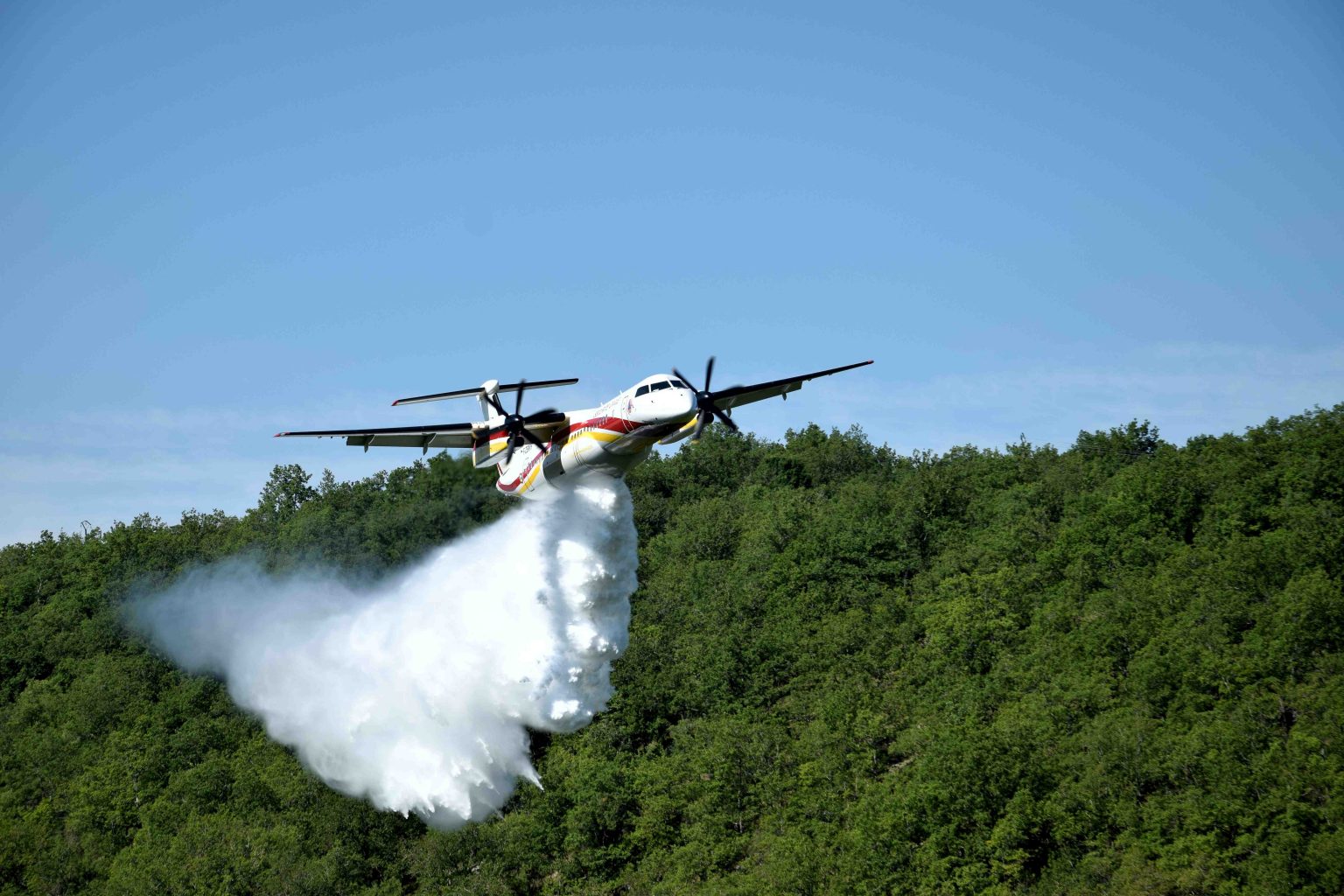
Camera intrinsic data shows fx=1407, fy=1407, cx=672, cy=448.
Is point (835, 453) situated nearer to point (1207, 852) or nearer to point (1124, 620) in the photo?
point (1124, 620)

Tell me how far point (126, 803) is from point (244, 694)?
610 inches

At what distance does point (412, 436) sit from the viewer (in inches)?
1686

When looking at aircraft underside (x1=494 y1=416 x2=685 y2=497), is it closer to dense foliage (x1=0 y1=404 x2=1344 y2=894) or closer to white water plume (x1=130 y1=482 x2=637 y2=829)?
white water plume (x1=130 y1=482 x2=637 y2=829)

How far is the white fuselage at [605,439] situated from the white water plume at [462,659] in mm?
1176

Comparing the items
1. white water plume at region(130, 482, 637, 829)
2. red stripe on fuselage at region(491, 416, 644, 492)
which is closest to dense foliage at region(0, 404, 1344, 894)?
white water plume at region(130, 482, 637, 829)

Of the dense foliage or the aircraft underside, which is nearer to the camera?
the aircraft underside

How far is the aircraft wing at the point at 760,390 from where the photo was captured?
40.3m

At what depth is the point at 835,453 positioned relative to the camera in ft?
383

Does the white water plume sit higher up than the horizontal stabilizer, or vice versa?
the horizontal stabilizer

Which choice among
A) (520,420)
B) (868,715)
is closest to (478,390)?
(520,420)

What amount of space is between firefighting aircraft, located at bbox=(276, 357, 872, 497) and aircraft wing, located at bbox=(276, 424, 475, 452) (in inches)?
1.0

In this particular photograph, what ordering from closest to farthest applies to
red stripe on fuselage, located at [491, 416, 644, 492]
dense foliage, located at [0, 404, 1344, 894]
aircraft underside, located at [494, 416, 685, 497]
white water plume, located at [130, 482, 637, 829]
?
1. red stripe on fuselage, located at [491, 416, 644, 492]
2. aircraft underside, located at [494, 416, 685, 497]
3. white water plume, located at [130, 482, 637, 829]
4. dense foliage, located at [0, 404, 1344, 894]

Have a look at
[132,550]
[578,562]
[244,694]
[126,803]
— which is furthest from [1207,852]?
[132,550]

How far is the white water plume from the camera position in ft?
143
